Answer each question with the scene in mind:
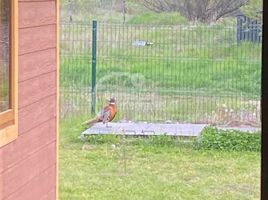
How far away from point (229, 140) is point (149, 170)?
0.58m

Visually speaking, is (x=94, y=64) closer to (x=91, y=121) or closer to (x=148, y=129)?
(x=91, y=121)

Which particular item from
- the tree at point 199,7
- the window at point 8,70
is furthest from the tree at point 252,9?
the window at point 8,70

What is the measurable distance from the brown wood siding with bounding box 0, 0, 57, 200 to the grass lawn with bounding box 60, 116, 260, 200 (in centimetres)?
137

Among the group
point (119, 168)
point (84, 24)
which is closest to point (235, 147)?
point (119, 168)

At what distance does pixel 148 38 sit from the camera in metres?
4.42

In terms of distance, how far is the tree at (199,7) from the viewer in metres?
4.02

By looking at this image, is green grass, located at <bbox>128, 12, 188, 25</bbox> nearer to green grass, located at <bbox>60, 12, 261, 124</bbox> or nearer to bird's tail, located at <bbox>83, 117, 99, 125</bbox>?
green grass, located at <bbox>60, 12, 261, 124</bbox>

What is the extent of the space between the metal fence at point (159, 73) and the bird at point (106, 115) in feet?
0.18

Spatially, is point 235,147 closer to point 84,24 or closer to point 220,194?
point 220,194

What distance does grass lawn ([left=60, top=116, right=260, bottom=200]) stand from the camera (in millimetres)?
3793

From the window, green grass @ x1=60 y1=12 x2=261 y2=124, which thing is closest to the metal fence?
green grass @ x1=60 y1=12 x2=261 y2=124

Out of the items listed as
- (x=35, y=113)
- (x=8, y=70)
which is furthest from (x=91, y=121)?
(x=8, y=70)

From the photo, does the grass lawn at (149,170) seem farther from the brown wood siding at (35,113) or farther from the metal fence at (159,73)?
the brown wood siding at (35,113)

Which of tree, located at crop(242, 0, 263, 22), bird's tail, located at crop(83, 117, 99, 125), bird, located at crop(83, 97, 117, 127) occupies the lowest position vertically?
bird's tail, located at crop(83, 117, 99, 125)
